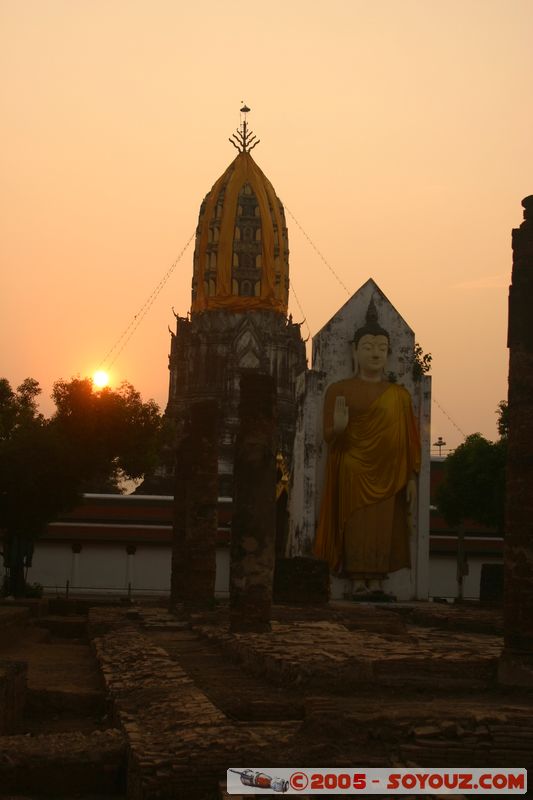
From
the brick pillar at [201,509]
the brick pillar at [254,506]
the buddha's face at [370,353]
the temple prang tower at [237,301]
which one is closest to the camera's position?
the brick pillar at [254,506]

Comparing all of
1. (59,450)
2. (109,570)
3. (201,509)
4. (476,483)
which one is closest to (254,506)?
(201,509)

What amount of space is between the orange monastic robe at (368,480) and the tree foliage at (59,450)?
21.4ft

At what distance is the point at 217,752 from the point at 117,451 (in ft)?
138

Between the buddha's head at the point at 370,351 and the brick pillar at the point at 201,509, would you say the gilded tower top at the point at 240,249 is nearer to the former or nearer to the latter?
the buddha's head at the point at 370,351

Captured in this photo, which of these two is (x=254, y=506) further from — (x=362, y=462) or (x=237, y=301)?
(x=237, y=301)

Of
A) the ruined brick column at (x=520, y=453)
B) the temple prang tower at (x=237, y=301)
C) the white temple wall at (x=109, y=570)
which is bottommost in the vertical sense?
the white temple wall at (x=109, y=570)

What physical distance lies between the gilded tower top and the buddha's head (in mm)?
36820

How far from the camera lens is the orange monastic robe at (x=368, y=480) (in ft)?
102

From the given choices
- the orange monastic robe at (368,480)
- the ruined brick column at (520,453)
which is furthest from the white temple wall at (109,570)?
the ruined brick column at (520,453)

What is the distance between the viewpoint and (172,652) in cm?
1552

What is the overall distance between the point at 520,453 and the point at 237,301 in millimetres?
57400

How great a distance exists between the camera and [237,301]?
68.8 metres

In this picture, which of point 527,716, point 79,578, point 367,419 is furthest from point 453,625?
point 79,578

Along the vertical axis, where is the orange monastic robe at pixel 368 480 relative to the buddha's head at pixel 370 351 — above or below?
below
